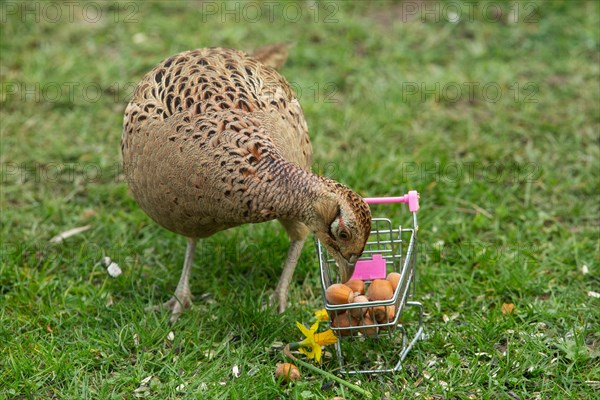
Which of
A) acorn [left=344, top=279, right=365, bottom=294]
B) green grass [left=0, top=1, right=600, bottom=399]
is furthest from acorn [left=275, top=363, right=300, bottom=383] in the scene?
acorn [left=344, top=279, right=365, bottom=294]

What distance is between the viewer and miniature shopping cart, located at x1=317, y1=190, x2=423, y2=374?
175 inches

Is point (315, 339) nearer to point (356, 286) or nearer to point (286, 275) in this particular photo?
point (356, 286)

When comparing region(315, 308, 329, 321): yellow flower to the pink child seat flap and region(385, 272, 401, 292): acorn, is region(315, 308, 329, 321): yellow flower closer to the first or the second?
the pink child seat flap

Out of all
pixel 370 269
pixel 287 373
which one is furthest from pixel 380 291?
pixel 287 373

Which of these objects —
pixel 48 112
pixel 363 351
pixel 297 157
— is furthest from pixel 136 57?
pixel 363 351

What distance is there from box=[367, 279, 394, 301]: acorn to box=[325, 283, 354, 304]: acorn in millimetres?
133

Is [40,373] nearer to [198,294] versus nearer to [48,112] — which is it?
[198,294]

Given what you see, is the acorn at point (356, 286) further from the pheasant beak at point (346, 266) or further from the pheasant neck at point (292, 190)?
the pheasant neck at point (292, 190)

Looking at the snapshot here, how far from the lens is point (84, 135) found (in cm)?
700

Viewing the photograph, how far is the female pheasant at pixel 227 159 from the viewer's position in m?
4.32

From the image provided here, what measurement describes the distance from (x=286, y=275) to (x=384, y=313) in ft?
3.03

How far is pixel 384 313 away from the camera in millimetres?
4477

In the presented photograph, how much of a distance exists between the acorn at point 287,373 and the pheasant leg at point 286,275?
0.67 m

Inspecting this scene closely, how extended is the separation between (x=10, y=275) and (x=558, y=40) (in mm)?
5524
